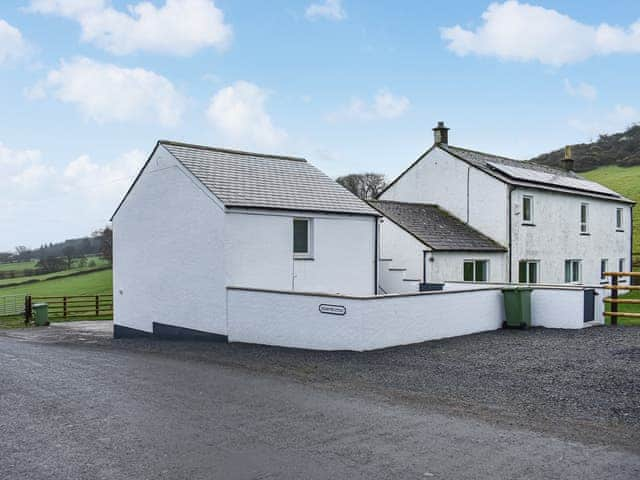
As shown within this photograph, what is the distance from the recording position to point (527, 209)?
2812 cm

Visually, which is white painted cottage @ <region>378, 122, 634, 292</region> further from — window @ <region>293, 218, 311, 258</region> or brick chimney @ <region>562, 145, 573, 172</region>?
brick chimney @ <region>562, 145, 573, 172</region>

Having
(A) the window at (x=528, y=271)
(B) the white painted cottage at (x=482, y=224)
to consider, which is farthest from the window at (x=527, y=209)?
(A) the window at (x=528, y=271)

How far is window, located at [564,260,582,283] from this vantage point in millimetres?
31248

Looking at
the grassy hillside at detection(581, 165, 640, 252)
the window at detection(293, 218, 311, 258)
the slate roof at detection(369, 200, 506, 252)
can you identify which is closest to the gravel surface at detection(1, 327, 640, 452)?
the window at detection(293, 218, 311, 258)

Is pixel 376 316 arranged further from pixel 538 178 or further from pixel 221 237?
pixel 538 178

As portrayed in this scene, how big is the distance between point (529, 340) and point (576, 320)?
2611 millimetres

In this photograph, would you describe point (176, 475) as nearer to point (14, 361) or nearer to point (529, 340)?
point (14, 361)

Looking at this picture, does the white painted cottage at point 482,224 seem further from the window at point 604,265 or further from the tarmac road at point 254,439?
the tarmac road at point 254,439

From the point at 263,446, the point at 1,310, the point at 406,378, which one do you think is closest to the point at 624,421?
the point at 406,378

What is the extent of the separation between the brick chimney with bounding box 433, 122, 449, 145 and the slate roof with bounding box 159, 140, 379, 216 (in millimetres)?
9885

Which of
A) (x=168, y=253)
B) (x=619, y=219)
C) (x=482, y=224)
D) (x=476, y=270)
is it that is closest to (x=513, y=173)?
(x=482, y=224)

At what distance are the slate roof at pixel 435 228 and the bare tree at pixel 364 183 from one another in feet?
107

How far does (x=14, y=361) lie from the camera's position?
13.8 meters

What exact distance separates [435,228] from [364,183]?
37.4 meters
